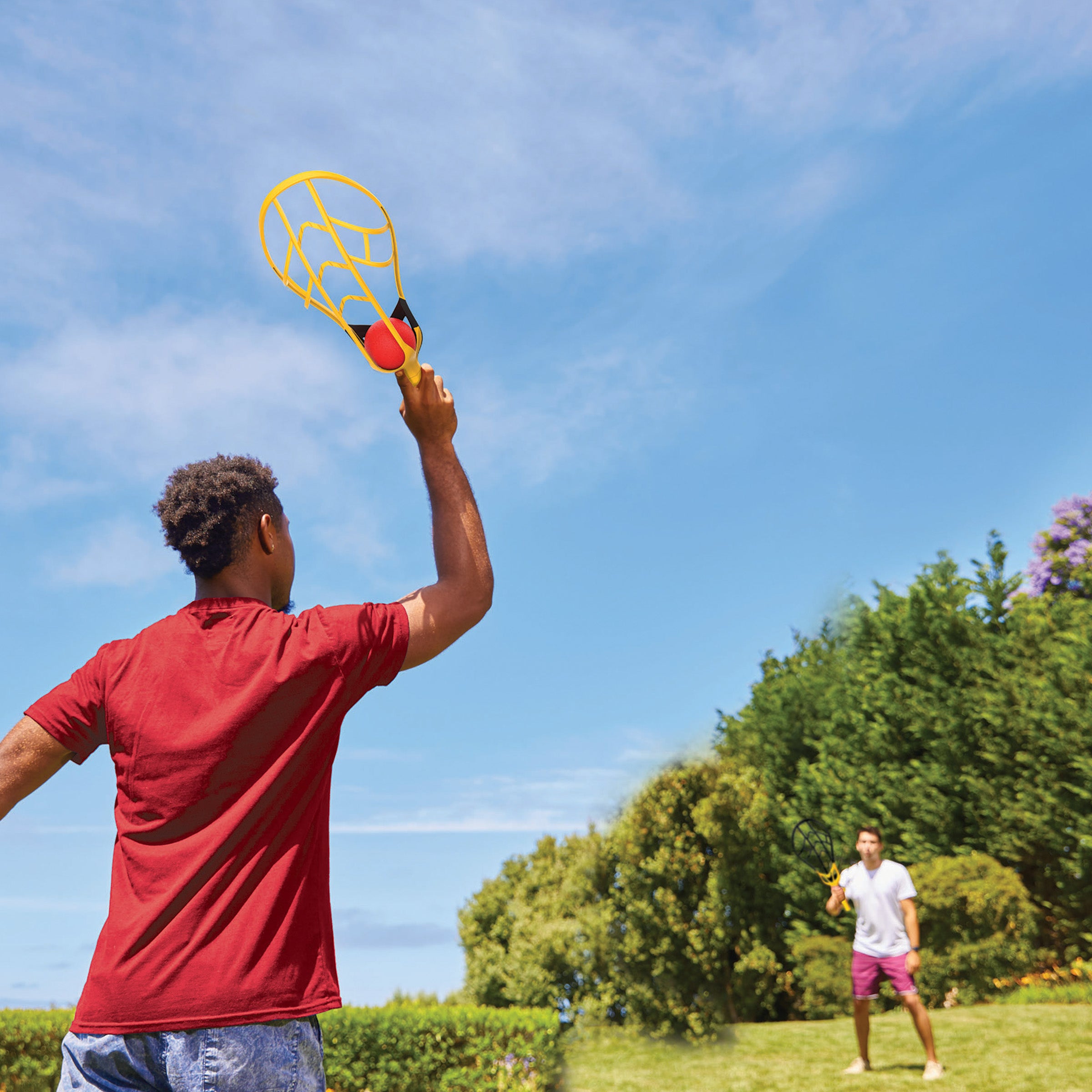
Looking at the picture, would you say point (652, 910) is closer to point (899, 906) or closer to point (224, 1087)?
point (899, 906)

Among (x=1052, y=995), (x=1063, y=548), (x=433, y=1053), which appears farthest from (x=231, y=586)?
(x=1063, y=548)

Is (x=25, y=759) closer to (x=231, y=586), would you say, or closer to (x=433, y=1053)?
(x=231, y=586)

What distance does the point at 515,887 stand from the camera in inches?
726

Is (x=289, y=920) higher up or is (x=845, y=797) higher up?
(x=845, y=797)

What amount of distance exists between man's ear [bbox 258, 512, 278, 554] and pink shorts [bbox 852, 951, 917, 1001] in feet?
28.9

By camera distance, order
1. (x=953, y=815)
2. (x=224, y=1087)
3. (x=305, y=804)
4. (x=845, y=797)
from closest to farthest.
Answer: (x=224, y=1087)
(x=305, y=804)
(x=953, y=815)
(x=845, y=797)

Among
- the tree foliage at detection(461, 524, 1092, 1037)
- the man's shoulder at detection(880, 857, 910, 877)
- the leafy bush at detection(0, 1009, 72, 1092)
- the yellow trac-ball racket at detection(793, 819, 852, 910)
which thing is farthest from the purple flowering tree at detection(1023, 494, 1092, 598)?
the leafy bush at detection(0, 1009, 72, 1092)

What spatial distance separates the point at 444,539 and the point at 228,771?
701 mm

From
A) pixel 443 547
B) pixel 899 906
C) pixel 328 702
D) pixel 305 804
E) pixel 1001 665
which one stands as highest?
pixel 1001 665

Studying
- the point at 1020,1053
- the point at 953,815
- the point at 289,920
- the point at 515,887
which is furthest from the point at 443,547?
the point at 515,887

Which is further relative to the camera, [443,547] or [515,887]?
[515,887]

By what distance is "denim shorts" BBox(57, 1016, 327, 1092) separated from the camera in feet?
6.31

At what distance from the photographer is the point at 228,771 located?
2068mm

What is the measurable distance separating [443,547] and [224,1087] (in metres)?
1.19
